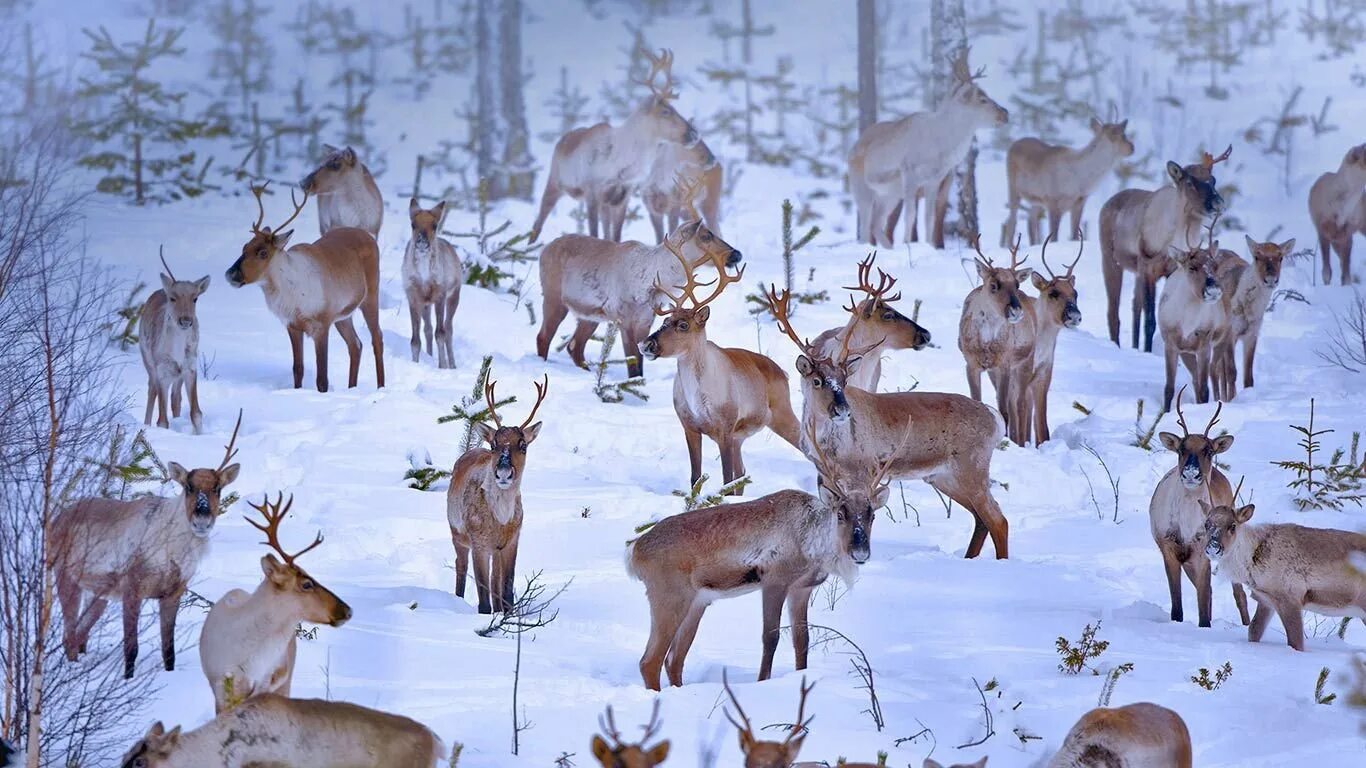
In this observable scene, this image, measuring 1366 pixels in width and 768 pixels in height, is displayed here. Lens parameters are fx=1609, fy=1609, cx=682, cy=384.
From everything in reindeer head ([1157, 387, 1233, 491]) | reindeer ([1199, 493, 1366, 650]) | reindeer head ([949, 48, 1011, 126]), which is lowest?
reindeer ([1199, 493, 1366, 650])

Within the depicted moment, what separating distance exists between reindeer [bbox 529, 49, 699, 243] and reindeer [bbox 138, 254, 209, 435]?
21.5ft

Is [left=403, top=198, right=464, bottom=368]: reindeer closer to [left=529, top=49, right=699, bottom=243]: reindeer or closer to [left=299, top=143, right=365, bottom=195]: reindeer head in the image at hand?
[left=299, top=143, right=365, bottom=195]: reindeer head

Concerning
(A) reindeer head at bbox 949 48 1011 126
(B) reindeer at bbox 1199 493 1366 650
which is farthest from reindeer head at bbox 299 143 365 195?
(B) reindeer at bbox 1199 493 1366 650

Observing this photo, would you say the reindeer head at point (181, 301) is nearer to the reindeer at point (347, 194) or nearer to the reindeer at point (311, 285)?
the reindeer at point (311, 285)

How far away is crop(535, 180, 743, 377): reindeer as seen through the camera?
44.6 feet

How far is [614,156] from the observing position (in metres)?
17.8

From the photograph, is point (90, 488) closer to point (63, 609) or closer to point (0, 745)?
point (63, 609)

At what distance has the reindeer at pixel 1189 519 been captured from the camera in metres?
8.61

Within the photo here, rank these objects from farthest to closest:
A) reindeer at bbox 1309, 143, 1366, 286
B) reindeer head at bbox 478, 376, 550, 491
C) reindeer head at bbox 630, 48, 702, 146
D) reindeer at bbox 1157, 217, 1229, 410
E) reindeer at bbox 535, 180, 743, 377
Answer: reindeer head at bbox 630, 48, 702, 146 < reindeer at bbox 1309, 143, 1366, 286 < reindeer at bbox 535, 180, 743, 377 < reindeer at bbox 1157, 217, 1229, 410 < reindeer head at bbox 478, 376, 550, 491

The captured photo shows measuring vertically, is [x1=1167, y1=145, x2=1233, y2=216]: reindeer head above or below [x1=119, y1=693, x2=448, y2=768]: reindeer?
above

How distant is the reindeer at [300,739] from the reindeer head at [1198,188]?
36.5 ft

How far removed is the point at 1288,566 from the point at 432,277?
754cm

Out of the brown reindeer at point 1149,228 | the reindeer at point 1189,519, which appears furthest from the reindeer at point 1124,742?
the brown reindeer at point 1149,228

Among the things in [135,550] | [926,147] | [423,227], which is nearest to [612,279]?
[423,227]
